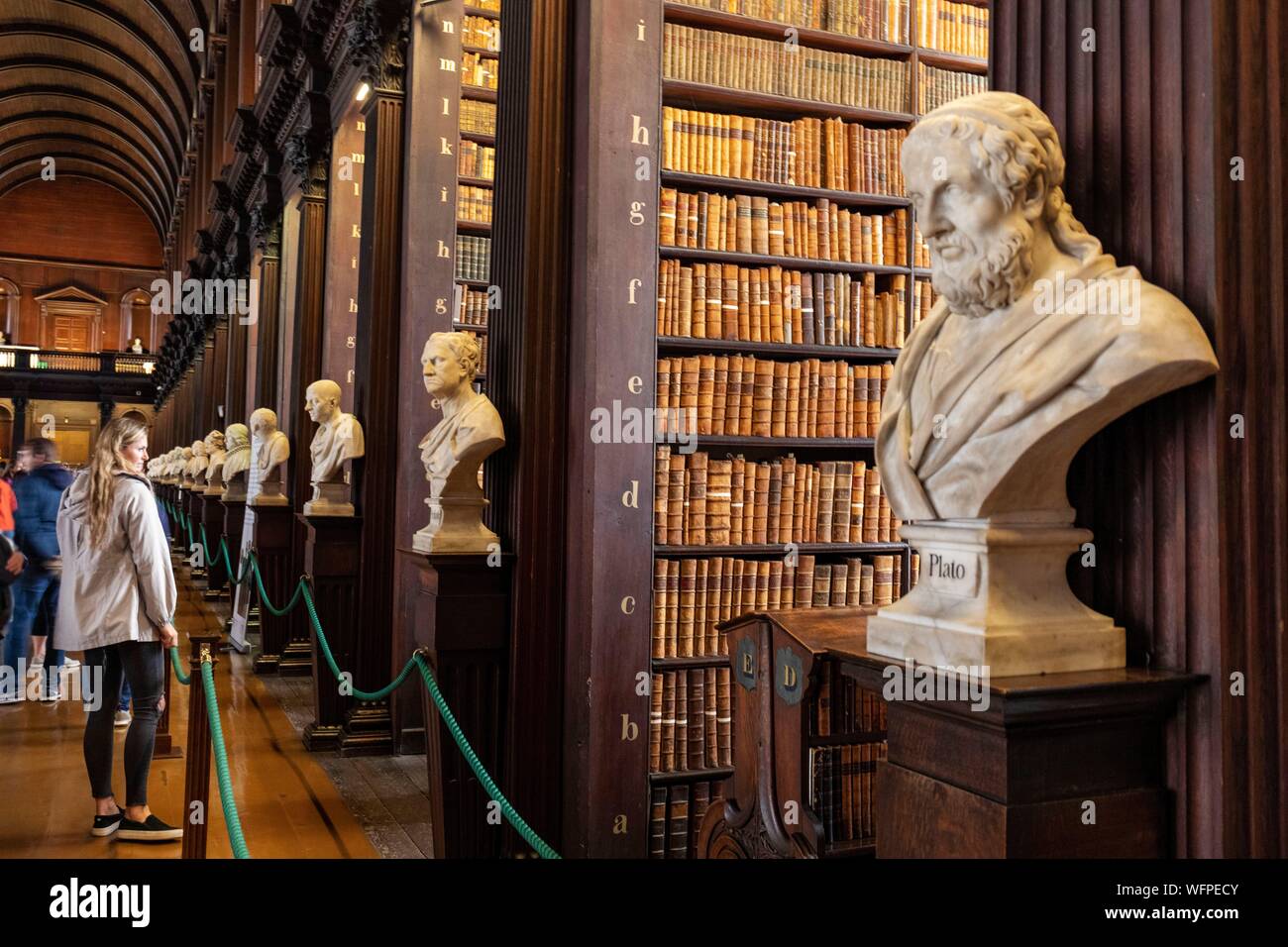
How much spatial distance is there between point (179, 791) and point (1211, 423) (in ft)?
14.4

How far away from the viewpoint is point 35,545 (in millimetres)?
5566

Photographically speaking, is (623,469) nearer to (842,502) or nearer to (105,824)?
(842,502)

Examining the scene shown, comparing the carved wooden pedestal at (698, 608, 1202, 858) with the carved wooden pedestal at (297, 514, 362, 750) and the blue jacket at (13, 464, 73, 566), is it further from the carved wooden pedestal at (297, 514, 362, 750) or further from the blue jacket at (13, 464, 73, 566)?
the blue jacket at (13, 464, 73, 566)

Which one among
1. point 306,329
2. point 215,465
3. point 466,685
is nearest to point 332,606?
point 306,329

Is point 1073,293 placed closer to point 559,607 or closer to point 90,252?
point 559,607

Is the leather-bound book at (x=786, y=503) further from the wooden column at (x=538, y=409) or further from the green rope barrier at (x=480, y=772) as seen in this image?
the green rope barrier at (x=480, y=772)

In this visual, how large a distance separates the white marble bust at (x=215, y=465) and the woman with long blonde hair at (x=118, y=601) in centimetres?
740

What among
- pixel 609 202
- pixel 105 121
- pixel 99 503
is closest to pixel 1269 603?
pixel 609 202

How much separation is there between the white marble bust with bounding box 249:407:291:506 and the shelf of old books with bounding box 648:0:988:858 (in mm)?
4292

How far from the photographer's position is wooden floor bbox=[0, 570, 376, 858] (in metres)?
3.71

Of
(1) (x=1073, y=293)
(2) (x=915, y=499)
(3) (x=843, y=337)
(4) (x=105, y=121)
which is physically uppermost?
(4) (x=105, y=121)

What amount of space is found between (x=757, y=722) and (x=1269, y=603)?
4.38ft

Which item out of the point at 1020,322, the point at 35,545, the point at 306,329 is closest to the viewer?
the point at 1020,322

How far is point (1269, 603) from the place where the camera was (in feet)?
4.27
